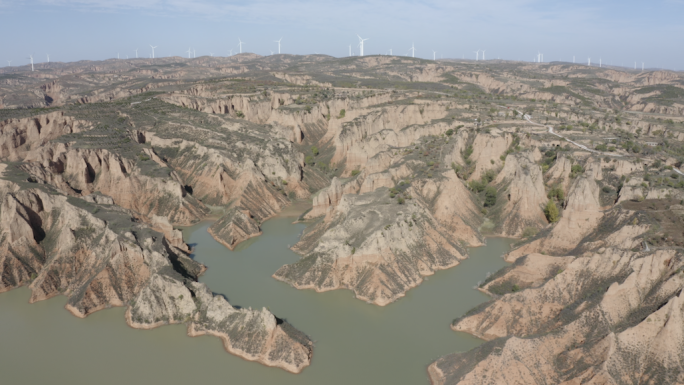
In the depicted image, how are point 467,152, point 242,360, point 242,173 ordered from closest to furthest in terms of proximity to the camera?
point 242,360
point 242,173
point 467,152

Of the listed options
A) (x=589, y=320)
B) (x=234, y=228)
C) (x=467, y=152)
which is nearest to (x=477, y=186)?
(x=467, y=152)

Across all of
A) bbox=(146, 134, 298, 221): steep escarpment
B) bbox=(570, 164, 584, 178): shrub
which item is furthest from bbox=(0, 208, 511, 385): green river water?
bbox=(570, 164, 584, 178): shrub

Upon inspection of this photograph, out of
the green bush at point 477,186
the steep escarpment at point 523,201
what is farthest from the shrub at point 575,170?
the green bush at point 477,186

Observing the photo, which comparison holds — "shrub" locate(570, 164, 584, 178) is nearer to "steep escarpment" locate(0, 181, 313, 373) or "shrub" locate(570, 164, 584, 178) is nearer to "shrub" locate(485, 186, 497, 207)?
"shrub" locate(485, 186, 497, 207)

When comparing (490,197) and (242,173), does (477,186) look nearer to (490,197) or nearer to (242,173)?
(490,197)

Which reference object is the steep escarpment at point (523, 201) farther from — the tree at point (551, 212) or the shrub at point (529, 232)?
the shrub at point (529, 232)

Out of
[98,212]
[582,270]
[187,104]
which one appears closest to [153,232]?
[98,212]
